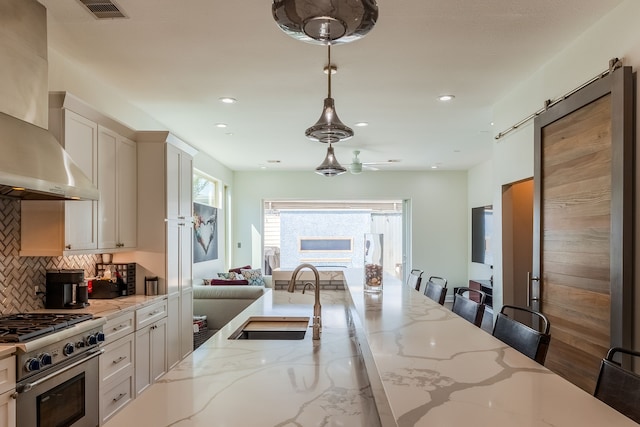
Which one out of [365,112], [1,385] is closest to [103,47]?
[1,385]

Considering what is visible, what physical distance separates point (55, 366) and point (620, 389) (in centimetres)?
250

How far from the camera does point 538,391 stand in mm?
1057

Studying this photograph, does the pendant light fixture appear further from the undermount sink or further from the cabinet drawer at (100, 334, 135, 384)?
the cabinet drawer at (100, 334, 135, 384)

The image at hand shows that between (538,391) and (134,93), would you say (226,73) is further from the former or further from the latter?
(538,391)

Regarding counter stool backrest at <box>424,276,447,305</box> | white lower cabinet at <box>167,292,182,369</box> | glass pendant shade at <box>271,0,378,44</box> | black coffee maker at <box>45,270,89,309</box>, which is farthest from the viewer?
white lower cabinet at <box>167,292,182,369</box>

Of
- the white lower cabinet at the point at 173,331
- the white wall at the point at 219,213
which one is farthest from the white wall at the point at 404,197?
the white lower cabinet at the point at 173,331

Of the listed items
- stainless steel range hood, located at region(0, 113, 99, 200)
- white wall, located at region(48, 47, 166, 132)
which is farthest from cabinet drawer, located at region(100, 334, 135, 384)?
white wall, located at region(48, 47, 166, 132)

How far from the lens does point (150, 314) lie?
3.57 meters

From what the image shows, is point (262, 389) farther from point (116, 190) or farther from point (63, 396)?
point (116, 190)

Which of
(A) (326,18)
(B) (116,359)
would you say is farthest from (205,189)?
(A) (326,18)

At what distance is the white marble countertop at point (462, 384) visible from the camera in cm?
91

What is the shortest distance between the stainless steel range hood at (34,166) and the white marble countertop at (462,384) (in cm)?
179

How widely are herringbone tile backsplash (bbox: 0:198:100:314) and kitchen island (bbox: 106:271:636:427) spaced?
168 cm

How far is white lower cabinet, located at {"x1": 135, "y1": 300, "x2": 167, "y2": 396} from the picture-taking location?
3.42 m
